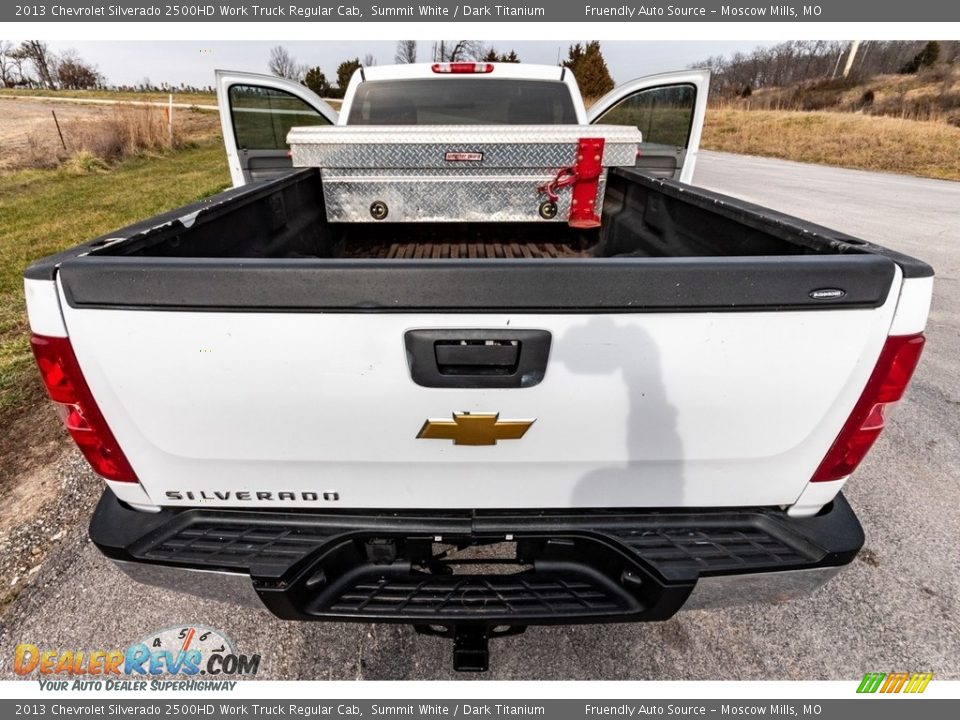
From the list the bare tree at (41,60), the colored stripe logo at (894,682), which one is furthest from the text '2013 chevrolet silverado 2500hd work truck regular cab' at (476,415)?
the bare tree at (41,60)

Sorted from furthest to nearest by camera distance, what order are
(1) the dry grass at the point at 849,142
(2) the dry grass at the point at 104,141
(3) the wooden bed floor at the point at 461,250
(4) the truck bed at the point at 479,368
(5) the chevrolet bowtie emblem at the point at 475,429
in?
(1) the dry grass at the point at 849,142, (2) the dry grass at the point at 104,141, (3) the wooden bed floor at the point at 461,250, (5) the chevrolet bowtie emblem at the point at 475,429, (4) the truck bed at the point at 479,368

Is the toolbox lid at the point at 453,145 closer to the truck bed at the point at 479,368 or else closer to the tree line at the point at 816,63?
the truck bed at the point at 479,368

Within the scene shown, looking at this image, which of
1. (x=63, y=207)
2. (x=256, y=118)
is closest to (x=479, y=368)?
(x=256, y=118)

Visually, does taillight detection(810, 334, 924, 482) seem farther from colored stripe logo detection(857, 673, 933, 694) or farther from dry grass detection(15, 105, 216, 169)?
dry grass detection(15, 105, 216, 169)

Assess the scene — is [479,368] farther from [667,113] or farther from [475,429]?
[667,113]

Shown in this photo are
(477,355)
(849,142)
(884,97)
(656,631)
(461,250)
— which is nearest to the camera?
(477,355)

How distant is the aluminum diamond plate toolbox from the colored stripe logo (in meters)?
2.87

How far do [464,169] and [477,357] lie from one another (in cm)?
244

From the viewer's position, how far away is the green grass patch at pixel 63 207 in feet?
13.8

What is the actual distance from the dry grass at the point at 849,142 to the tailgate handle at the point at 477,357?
20893 millimetres

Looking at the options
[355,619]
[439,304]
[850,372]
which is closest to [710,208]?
[850,372]

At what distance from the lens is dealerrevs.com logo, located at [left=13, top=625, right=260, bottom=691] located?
193cm

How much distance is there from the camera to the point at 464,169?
3369 mm

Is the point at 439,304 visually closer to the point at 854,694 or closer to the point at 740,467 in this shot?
the point at 740,467
